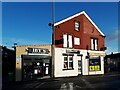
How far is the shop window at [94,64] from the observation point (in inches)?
1551

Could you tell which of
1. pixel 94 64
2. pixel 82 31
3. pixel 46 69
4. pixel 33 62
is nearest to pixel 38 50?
pixel 33 62

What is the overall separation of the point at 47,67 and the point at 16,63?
4339 mm

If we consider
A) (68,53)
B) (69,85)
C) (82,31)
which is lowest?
(69,85)

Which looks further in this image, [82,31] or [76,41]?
[82,31]

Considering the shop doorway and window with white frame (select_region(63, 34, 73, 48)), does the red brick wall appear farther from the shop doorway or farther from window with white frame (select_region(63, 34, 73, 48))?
the shop doorway

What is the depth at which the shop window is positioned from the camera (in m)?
39.4

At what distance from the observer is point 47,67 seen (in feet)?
108

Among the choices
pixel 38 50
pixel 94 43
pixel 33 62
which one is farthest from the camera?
pixel 94 43

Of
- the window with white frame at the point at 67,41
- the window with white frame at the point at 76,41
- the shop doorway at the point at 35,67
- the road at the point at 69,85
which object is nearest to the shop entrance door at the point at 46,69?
the shop doorway at the point at 35,67

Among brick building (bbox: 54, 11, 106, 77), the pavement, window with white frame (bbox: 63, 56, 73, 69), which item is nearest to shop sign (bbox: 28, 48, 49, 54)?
brick building (bbox: 54, 11, 106, 77)

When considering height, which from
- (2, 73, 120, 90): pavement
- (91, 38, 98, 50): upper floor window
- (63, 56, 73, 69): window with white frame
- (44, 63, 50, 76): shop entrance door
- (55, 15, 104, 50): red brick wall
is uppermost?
(55, 15, 104, 50): red brick wall

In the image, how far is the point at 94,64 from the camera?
40.2m

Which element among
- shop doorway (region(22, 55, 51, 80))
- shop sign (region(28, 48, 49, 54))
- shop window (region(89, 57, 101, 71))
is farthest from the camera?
shop window (region(89, 57, 101, 71))

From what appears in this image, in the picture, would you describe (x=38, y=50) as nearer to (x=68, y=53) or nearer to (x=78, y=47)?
(x=68, y=53)
